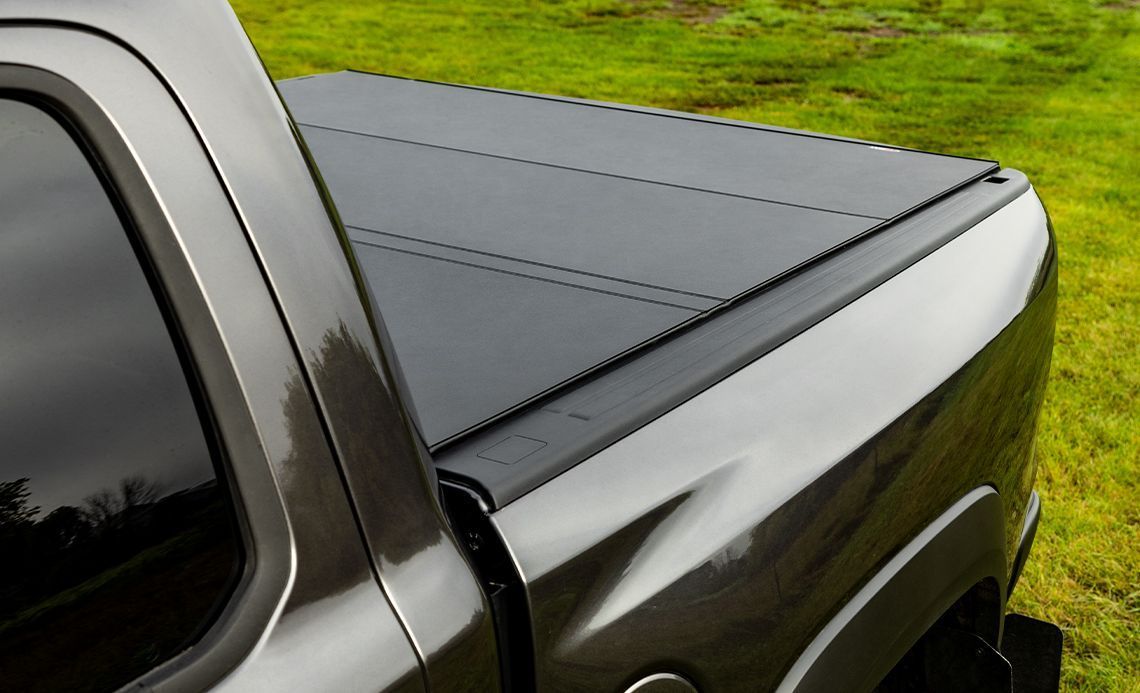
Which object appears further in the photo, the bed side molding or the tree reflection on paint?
the bed side molding

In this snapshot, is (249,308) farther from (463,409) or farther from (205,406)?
(463,409)

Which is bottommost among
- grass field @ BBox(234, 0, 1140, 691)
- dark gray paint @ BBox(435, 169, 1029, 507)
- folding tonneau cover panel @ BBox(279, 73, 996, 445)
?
grass field @ BBox(234, 0, 1140, 691)

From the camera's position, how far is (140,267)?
41.3 inches

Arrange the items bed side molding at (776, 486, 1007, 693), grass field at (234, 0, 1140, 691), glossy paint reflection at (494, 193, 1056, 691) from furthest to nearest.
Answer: grass field at (234, 0, 1140, 691) → bed side molding at (776, 486, 1007, 693) → glossy paint reflection at (494, 193, 1056, 691)

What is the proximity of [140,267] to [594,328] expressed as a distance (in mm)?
864

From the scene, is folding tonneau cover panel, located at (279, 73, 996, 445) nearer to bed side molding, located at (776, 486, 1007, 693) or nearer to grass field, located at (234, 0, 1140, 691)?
bed side molding, located at (776, 486, 1007, 693)

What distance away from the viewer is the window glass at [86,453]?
987 mm

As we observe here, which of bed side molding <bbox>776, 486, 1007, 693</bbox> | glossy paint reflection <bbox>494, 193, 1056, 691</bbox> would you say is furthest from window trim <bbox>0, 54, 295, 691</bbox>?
bed side molding <bbox>776, 486, 1007, 693</bbox>

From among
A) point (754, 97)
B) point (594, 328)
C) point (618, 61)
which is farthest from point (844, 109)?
point (594, 328)

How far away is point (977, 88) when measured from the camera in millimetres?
11617

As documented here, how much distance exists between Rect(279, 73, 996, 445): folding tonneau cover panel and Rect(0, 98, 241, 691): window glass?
443 mm

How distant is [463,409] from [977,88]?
36.7 feet

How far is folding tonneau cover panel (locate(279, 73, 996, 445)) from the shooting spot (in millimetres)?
1754

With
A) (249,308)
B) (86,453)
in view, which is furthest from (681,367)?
(86,453)
